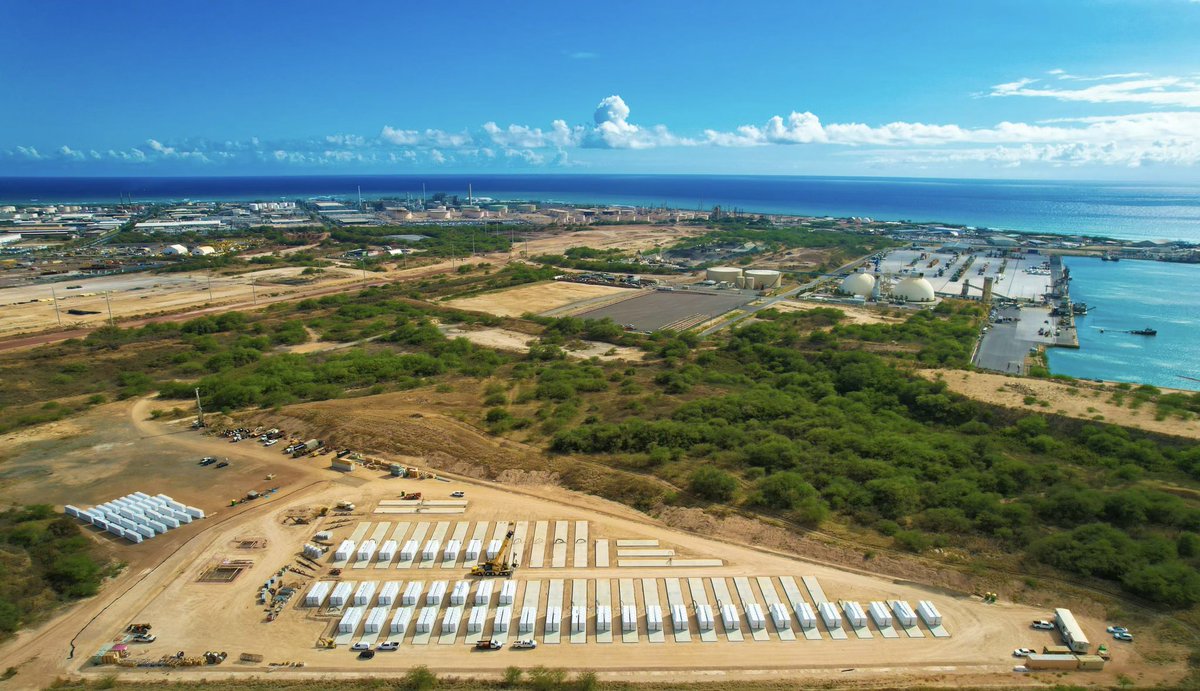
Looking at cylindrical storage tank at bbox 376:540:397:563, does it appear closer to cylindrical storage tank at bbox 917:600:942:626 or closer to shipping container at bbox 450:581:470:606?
shipping container at bbox 450:581:470:606

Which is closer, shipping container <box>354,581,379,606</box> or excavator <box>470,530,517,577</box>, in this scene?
shipping container <box>354,581,379,606</box>

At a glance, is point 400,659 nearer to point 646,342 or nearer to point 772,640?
point 772,640

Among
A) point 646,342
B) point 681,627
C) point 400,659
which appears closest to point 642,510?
point 681,627

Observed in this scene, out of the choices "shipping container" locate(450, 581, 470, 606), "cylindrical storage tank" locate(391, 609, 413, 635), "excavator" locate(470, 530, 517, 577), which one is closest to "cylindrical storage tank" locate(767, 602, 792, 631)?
"excavator" locate(470, 530, 517, 577)

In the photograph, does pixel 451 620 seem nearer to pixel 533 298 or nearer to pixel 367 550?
pixel 367 550

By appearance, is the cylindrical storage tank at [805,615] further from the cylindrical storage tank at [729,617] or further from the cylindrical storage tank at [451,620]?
the cylindrical storage tank at [451,620]

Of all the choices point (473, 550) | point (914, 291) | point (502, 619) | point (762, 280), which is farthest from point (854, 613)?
point (762, 280)

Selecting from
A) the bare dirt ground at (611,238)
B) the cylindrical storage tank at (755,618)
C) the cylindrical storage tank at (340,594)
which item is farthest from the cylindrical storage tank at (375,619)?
the bare dirt ground at (611,238)
